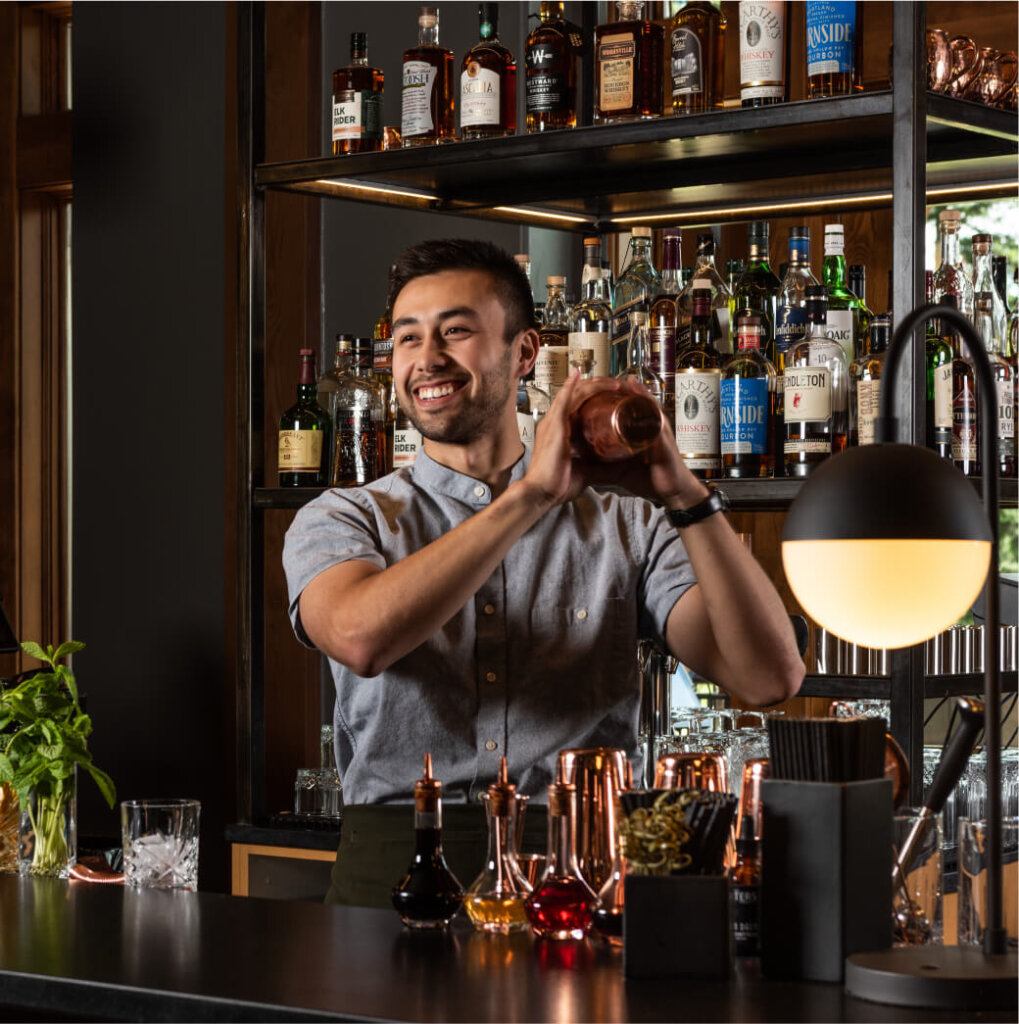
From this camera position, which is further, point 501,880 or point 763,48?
point 763,48

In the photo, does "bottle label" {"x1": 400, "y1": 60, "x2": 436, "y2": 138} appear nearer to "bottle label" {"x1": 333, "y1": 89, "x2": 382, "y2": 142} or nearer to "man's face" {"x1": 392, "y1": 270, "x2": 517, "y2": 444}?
"bottle label" {"x1": 333, "y1": 89, "x2": 382, "y2": 142}

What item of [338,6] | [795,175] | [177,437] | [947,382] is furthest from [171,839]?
[338,6]

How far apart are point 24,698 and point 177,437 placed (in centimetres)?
152

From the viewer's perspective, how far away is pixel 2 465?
4.74m

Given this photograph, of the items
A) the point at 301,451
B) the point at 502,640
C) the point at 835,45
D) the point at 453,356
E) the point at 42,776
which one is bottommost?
the point at 42,776

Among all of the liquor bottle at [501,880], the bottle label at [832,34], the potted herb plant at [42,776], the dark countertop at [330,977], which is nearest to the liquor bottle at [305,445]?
the potted herb plant at [42,776]

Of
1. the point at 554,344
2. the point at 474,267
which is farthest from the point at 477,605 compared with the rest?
the point at 554,344

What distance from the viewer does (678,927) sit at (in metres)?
Answer: 1.40

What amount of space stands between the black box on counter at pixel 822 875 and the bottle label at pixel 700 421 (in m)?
1.15

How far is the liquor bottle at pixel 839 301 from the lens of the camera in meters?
2.56

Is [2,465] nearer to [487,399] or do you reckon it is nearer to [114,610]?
[114,610]

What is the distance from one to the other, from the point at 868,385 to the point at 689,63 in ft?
1.93

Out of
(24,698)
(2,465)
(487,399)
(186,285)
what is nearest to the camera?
(24,698)

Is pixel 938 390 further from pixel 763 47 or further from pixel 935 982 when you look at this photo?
pixel 935 982
